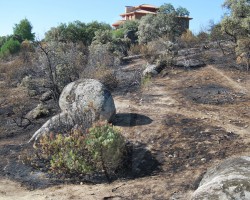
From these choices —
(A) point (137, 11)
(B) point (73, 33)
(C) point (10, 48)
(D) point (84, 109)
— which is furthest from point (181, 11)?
(A) point (137, 11)

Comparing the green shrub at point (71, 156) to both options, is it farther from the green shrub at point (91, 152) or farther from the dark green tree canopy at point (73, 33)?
the dark green tree canopy at point (73, 33)

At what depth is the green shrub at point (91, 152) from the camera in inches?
317

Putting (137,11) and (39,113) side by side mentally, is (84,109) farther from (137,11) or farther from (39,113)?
(137,11)

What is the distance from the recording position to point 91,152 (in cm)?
817

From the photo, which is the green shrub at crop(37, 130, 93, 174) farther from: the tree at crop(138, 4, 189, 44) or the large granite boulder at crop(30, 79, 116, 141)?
the tree at crop(138, 4, 189, 44)

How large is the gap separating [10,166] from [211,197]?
584 centimetres

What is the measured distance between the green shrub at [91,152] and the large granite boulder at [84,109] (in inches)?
67.1

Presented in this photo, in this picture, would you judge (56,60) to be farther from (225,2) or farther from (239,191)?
(239,191)

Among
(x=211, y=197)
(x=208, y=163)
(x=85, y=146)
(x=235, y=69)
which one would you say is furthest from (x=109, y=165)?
(x=235, y=69)

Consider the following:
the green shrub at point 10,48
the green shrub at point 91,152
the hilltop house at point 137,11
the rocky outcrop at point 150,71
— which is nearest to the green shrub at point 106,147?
the green shrub at point 91,152

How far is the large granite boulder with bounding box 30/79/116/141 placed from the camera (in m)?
10.5

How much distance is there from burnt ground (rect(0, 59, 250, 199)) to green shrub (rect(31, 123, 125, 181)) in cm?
34

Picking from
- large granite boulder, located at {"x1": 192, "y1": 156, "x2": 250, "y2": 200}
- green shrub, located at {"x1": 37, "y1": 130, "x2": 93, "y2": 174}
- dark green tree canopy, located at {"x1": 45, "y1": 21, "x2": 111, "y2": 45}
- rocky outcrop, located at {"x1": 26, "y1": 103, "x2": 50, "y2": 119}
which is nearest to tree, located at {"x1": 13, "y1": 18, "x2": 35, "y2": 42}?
dark green tree canopy, located at {"x1": 45, "y1": 21, "x2": 111, "y2": 45}

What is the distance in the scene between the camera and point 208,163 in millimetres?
8195
